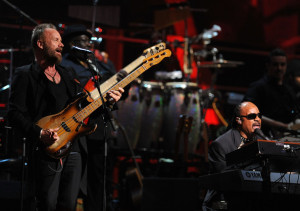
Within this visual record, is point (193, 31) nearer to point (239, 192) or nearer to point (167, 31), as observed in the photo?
point (167, 31)

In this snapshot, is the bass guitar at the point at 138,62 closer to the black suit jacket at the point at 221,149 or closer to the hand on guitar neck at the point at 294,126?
the black suit jacket at the point at 221,149

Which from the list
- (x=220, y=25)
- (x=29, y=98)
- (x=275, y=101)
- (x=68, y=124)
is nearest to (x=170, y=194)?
(x=275, y=101)

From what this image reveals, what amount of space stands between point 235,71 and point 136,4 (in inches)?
120

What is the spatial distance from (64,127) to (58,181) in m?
0.52

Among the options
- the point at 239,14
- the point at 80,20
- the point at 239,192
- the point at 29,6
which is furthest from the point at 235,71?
the point at 239,192

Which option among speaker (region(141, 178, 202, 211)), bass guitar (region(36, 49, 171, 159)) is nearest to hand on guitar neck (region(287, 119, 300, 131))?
speaker (region(141, 178, 202, 211))

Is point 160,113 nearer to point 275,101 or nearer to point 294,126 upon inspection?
point 275,101

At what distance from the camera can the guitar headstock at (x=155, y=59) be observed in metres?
5.12

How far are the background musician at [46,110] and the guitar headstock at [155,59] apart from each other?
537 mm

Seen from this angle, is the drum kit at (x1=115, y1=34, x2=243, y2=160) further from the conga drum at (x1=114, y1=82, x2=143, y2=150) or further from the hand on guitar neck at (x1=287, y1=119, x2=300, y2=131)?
the hand on guitar neck at (x1=287, y1=119, x2=300, y2=131)

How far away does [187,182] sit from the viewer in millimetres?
6637

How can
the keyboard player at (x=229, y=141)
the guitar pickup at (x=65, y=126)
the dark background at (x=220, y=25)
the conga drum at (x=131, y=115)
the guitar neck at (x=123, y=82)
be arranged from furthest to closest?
the conga drum at (x=131, y=115) < the dark background at (x=220, y=25) < the keyboard player at (x=229, y=141) < the guitar neck at (x=123, y=82) < the guitar pickup at (x=65, y=126)

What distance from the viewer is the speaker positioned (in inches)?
258

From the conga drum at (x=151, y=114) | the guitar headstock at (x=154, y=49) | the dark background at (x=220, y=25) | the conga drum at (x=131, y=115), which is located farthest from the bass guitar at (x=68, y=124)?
the conga drum at (x=151, y=114)
